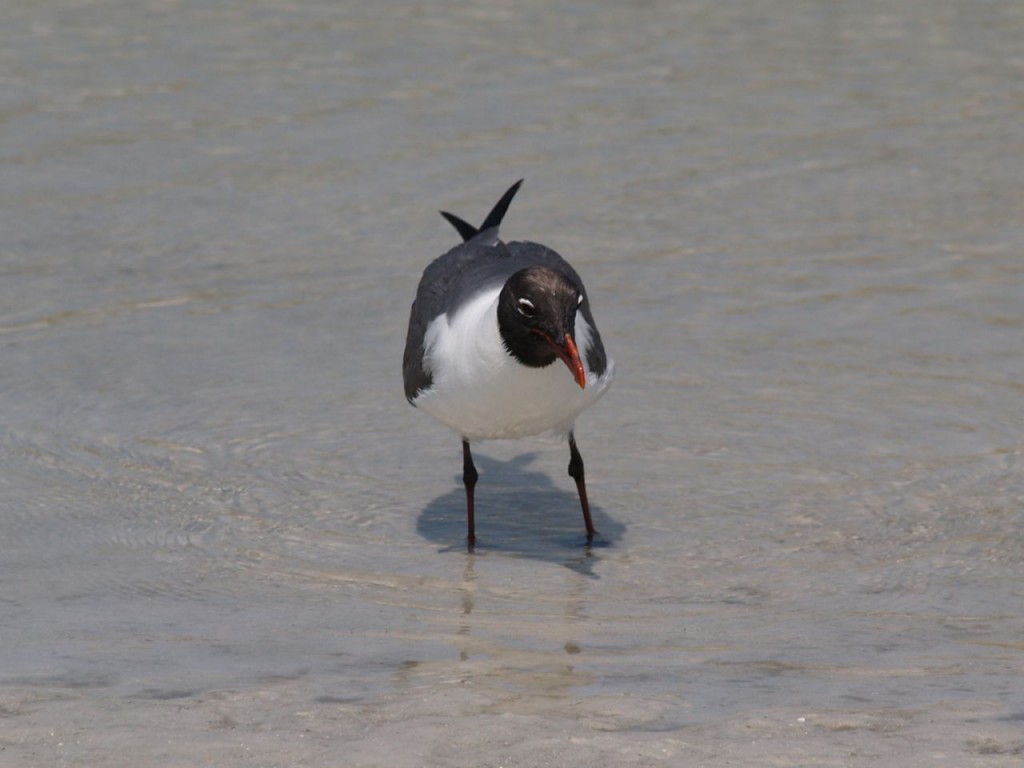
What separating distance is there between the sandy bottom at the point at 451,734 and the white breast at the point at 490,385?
1654 mm

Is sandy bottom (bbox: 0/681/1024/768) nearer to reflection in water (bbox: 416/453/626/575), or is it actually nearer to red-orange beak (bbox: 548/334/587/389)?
red-orange beak (bbox: 548/334/587/389)

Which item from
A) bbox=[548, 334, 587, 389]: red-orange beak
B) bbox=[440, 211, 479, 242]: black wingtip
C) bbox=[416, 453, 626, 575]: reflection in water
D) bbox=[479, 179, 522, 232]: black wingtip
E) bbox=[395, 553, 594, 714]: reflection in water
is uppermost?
bbox=[479, 179, 522, 232]: black wingtip

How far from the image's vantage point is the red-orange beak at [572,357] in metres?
6.07

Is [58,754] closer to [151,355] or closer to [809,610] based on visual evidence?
[809,610]

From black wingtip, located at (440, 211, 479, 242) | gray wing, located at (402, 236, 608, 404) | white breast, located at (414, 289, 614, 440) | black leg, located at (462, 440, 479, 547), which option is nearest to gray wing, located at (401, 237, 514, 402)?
gray wing, located at (402, 236, 608, 404)

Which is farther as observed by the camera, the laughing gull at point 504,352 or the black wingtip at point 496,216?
the black wingtip at point 496,216

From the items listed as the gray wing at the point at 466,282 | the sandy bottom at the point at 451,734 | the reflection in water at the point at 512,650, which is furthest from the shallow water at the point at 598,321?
the gray wing at the point at 466,282

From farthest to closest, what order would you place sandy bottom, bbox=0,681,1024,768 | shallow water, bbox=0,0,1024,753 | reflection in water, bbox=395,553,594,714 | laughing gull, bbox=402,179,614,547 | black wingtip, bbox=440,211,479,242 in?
black wingtip, bbox=440,211,479,242 < laughing gull, bbox=402,179,614,547 < shallow water, bbox=0,0,1024,753 < reflection in water, bbox=395,553,594,714 < sandy bottom, bbox=0,681,1024,768

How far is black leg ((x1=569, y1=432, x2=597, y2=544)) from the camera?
7.16 metres

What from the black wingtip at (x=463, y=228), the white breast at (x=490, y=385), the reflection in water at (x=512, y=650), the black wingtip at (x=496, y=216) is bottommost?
the reflection in water at (x=512, y=650)

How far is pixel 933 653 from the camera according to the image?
5.69 m

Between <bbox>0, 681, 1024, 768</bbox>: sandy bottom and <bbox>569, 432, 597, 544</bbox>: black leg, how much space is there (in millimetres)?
2119

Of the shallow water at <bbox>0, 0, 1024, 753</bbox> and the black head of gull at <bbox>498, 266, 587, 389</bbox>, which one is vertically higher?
the black head of gull at <bbox>498, 266, 587, 389</bbox>

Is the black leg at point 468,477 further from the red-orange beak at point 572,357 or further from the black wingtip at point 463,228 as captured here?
the black wingtip at point 463,228
